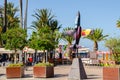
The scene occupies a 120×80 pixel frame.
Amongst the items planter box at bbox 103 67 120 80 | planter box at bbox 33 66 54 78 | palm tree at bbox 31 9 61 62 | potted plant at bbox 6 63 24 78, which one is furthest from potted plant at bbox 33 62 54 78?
palm tree at bbox 31 9 61 62

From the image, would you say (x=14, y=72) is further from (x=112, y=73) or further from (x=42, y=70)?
(x=112, y=73)

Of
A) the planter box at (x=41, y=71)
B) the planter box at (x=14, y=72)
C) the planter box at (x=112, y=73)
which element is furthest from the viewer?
the planter box at (x=14, y=72)

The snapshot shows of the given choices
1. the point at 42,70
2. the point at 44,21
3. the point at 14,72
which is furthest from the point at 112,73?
the point at 44,21

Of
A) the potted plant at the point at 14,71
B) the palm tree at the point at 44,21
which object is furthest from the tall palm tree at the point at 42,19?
the potted plant at the point at 14,71

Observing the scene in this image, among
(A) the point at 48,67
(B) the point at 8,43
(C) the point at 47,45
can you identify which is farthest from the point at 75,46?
(B) the point at 8,43

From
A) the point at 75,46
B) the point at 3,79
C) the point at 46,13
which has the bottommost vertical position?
the point at 3,79

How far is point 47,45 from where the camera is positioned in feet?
104

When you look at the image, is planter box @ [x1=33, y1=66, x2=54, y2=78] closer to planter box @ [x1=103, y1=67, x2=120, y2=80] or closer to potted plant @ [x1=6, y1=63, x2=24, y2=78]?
potted plant @ [x1=6, y1=63, x2=24, y2=78]

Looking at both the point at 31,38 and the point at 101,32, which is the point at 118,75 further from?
the point at 101,32

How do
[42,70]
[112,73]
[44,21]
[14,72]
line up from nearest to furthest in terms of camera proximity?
[112,73] < [42,70] < [14,72] < [44,21]

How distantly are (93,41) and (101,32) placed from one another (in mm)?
2546

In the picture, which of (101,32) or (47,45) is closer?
(47,45)

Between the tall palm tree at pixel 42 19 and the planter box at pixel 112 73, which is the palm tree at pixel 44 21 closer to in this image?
the tall palm tree at pixel 42 19

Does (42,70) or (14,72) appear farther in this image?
(14,72)
